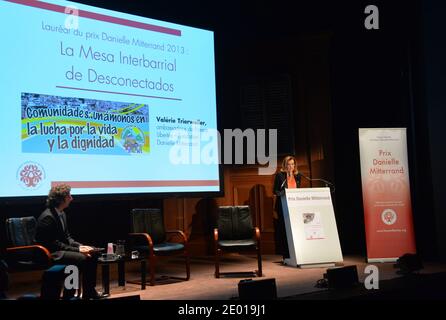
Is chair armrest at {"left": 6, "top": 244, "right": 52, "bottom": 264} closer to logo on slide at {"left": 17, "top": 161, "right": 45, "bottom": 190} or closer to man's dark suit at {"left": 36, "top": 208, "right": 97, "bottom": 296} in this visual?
man's dark suit at {"left": 36, "top": 208, "right": 97, "bottom": 296}

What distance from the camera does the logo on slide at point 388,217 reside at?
5.96 m

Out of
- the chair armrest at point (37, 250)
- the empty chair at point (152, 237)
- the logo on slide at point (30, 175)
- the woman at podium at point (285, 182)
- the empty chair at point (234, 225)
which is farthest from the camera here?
the woman at podium at point (285, 182)

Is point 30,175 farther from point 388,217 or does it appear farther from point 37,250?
point 388,217

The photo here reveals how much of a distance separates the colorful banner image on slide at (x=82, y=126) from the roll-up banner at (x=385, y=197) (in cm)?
260

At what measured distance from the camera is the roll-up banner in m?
5.95

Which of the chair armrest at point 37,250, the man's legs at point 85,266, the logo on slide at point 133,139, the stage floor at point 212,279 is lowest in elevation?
the stage floor at point 212,279

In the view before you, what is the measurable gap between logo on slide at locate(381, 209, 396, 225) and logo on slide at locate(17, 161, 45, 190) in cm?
380

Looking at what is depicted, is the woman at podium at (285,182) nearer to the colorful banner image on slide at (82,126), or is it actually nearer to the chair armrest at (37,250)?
the colorful banner image on slide at (82,126)

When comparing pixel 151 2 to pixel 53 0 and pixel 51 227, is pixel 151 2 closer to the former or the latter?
pixel 53 0

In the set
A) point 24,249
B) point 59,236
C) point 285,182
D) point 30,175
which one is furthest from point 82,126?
point 285,182

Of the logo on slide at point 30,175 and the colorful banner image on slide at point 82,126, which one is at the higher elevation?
the colorful banner image on slide at point 82,126

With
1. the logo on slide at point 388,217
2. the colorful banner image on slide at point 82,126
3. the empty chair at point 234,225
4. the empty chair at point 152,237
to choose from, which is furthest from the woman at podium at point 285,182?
the colorful banner image on slide at point 82,126

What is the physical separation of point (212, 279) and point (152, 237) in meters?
0.78

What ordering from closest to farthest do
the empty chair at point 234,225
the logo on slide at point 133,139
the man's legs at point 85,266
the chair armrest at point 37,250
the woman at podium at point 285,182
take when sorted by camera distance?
the man's legs at point 85,266 → the chair armrest at point 37,250 → the logo on slide at point 133,139 → the empty chair at point 234,225 → the woman at podium at point 285,182
